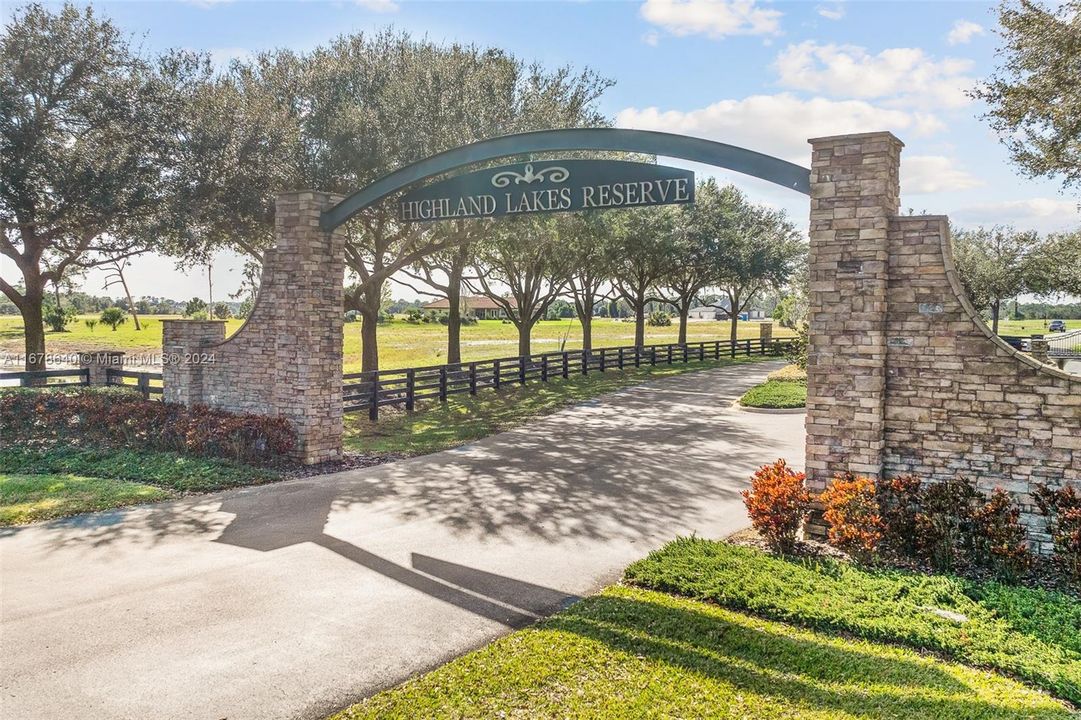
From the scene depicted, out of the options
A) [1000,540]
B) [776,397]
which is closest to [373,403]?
[776,397]

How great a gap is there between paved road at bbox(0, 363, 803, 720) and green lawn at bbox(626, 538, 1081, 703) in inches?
38.1

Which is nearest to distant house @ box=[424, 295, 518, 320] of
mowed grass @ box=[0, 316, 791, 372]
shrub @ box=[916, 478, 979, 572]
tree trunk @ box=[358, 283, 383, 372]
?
mowed grass @ box=[0, 316, 791, 372]

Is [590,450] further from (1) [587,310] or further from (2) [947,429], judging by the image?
(1) [587,310]

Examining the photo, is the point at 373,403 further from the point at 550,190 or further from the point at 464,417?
the point at 550,190

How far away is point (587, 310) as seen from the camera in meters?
31.3

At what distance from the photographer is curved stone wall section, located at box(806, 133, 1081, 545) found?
21.1 ft

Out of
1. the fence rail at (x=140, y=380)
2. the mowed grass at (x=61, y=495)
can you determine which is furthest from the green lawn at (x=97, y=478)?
the fence rail at (x=140, y=380)

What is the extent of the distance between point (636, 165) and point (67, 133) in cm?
1345

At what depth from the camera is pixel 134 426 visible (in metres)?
11.5

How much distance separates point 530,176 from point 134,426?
25.4 feet

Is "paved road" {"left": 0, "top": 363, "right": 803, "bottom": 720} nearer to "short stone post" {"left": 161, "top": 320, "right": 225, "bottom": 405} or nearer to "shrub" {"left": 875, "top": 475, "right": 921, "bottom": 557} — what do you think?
"shrub" {"left": 875, "top": 475, "right": 921, "bottom": 557}

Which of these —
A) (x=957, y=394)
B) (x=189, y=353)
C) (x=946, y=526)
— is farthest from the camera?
(x=189, y=353)

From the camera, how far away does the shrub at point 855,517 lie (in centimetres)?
639

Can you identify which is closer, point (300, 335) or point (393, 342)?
point (300, 335)
